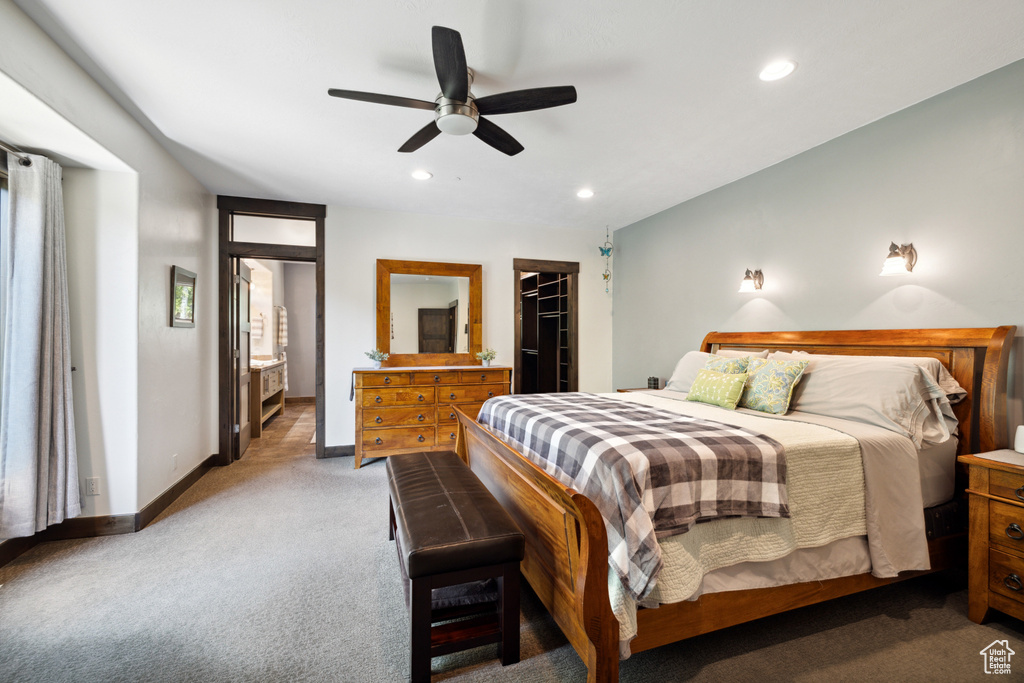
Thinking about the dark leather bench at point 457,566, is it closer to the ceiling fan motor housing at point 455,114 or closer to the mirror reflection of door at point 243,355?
the ceiling fan motor housing at point 455,114

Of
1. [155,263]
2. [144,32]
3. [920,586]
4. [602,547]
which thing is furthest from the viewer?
[155,263]

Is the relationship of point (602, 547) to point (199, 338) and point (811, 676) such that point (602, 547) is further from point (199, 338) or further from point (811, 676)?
point (199, 338)

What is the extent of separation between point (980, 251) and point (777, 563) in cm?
204

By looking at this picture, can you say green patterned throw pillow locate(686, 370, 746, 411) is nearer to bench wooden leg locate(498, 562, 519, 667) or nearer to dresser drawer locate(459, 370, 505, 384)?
bench wooden leg locate(498, 562, 519, 667)

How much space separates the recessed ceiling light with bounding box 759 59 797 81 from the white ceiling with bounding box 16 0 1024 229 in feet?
0.15

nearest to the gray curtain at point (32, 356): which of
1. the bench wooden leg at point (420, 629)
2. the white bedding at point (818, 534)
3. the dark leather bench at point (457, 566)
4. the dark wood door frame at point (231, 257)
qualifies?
the dark wood door frame at point (231, 257)

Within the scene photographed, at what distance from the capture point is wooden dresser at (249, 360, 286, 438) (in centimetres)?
525

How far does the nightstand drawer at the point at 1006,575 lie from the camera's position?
70.9 inches

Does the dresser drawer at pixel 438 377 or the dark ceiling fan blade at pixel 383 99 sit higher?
the dark ceiling fan blade at pixel 383 99

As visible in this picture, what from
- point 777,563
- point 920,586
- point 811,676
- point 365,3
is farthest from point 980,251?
point 365,3

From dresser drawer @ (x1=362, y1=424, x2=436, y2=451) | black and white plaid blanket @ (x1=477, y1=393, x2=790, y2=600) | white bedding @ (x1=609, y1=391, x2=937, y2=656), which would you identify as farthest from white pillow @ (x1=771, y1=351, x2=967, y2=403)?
dresser drawer @ (x1=362, y1=424, x2=436, y2=451)

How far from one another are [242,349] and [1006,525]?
5568 mm

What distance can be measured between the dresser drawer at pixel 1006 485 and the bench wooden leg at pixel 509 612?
6.72 feet

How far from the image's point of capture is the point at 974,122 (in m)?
2.33
